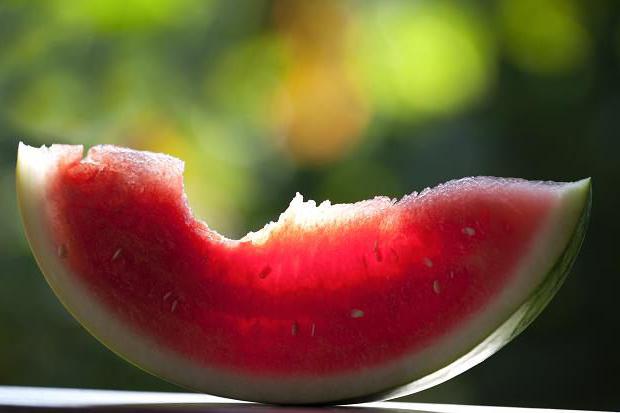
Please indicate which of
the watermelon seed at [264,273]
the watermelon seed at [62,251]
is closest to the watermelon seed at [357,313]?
the watermelon seed at [264,273]

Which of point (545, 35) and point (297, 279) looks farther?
point (545, 35)

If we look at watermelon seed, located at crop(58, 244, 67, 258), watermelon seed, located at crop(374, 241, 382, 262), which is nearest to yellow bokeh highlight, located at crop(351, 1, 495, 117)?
watermelon seed, located at crop(374, 241, 382, 262)

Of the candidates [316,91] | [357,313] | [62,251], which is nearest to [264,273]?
[357,313]

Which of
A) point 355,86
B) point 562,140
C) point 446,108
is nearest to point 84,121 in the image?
point 355,86

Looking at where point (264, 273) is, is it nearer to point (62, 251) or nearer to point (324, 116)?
point (62, 251)

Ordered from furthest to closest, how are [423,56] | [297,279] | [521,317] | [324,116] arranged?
[423,56] < [324,116] < [297,279] < [521,317]

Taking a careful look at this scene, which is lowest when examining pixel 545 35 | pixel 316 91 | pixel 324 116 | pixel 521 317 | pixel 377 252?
pixel 521 317

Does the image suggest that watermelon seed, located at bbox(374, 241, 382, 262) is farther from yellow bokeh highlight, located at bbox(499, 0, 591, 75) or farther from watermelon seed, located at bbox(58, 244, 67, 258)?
yellow bokeh highlight, located at bbox(499, 0, 591, 75)
